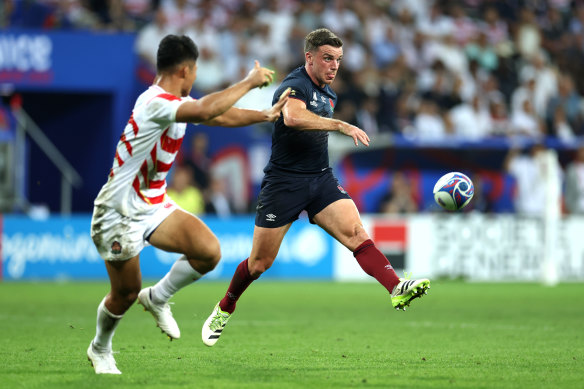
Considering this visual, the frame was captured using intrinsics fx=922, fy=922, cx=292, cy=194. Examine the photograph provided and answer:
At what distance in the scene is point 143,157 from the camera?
625 cm

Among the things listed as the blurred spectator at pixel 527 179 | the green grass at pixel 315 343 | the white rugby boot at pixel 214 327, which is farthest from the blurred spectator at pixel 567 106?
the white rugby boot at pixel 214 327

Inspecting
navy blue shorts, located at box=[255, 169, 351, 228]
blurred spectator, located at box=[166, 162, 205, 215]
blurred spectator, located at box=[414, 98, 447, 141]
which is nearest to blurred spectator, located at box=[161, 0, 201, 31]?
blurred spectator, located at box=[166, 162, 205, 215]

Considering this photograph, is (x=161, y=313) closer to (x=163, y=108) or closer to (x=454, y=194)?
(x=163, y=108)

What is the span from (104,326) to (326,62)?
117 inches

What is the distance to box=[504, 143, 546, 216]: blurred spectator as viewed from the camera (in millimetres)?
18250

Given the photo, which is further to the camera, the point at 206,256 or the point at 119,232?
the point at 206,256

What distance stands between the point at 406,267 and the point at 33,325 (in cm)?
889

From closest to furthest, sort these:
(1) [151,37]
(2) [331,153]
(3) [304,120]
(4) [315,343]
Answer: (3) [304,120] → (4) [315,343] → (2) [331,153] → (1) [151,37]

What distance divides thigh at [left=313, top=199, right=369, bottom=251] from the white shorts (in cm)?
189

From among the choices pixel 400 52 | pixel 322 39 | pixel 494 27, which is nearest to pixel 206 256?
pixel 322 39

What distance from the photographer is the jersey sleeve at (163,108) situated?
5.98 metres

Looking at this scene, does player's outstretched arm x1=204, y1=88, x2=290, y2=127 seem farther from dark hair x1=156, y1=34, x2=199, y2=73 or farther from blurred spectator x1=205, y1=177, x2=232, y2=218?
blurred spectator x1=205, y1=177, x2=232, y2=218

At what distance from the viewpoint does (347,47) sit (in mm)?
19984

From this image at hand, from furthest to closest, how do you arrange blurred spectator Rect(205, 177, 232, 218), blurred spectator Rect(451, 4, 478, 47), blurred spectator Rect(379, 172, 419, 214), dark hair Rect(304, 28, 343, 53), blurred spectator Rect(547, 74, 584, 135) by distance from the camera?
blurred spectator Rect(451, 4, 478, 47) < blurred spectator Rect(547, 74, 584, 135) < blurred spectator Rect(379, 172, 419, 214) < blurred spectator Rect(205, 177, 232, 218) < dark hair Rect(304, 28, 343, 53)
